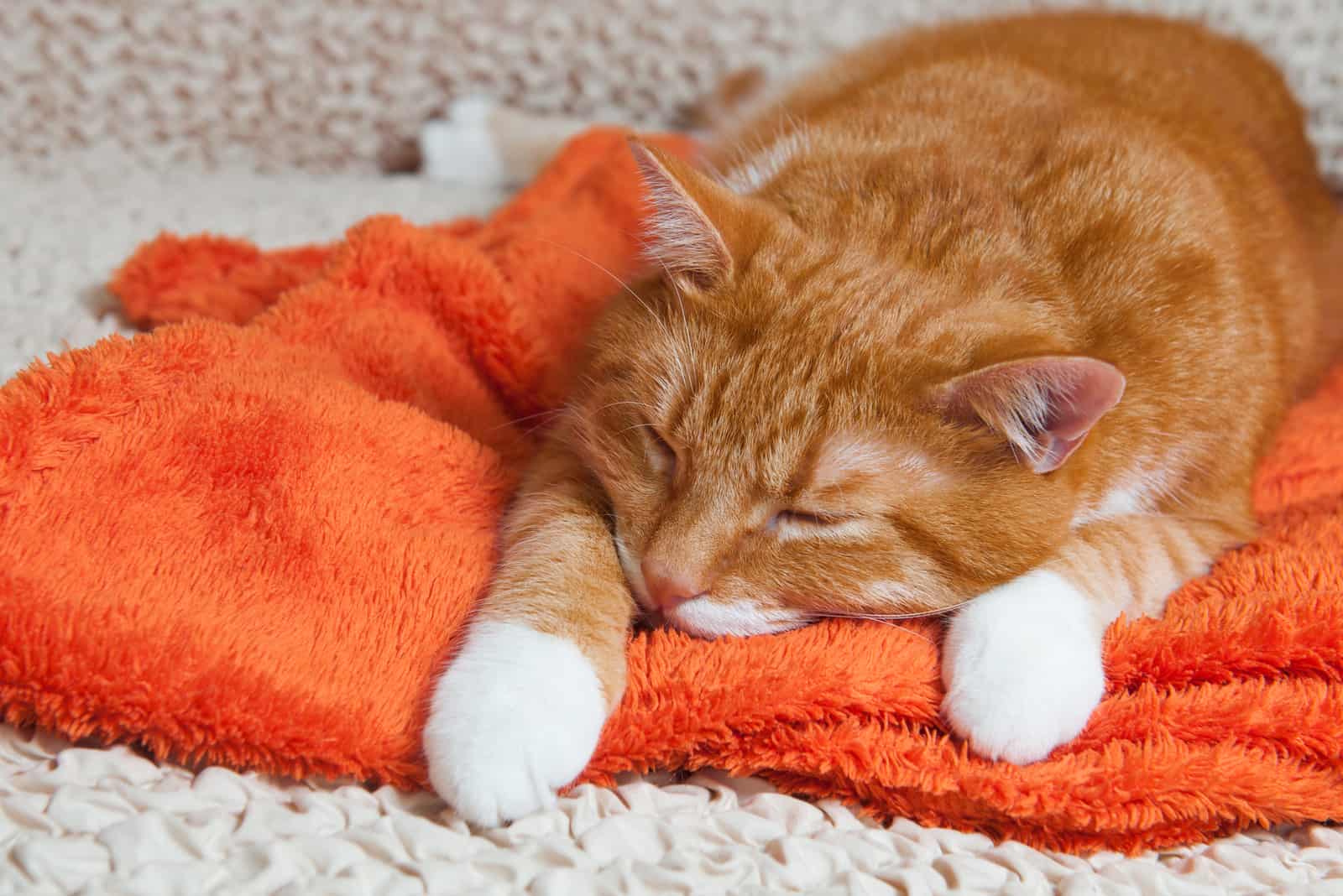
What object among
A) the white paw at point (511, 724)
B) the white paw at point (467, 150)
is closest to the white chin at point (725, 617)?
the white paw at point (511, 724)

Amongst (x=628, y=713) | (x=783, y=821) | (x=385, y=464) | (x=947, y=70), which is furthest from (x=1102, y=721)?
(x=947, y=70)

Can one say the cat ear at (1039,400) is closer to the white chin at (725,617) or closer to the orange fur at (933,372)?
the orange fur at (933,372)

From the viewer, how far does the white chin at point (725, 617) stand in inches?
44.2

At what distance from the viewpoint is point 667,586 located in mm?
1111

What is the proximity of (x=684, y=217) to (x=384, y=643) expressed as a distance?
0.55 metres

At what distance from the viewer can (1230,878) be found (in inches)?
39.2

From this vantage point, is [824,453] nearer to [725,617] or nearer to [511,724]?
[725,617]

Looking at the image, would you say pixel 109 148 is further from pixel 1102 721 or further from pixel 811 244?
pixel 1102 721

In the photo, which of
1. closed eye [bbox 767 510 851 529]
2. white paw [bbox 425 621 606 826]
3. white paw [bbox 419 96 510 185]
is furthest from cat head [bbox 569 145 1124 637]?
white paw [bbox 419 96 510 185]

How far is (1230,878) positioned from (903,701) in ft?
1.09

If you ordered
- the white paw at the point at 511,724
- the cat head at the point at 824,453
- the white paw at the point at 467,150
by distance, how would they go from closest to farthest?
the white paw at the point at 511,724
the cat head at the point at 824,453
the white paw at the point at 467,150

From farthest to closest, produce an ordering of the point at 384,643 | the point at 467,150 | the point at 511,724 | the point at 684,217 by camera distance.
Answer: the point at 467,150, the point at 684,217, the point at 384,643, the point at 511,724

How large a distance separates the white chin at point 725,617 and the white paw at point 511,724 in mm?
135

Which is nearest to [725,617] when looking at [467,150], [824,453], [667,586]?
[667,586]
